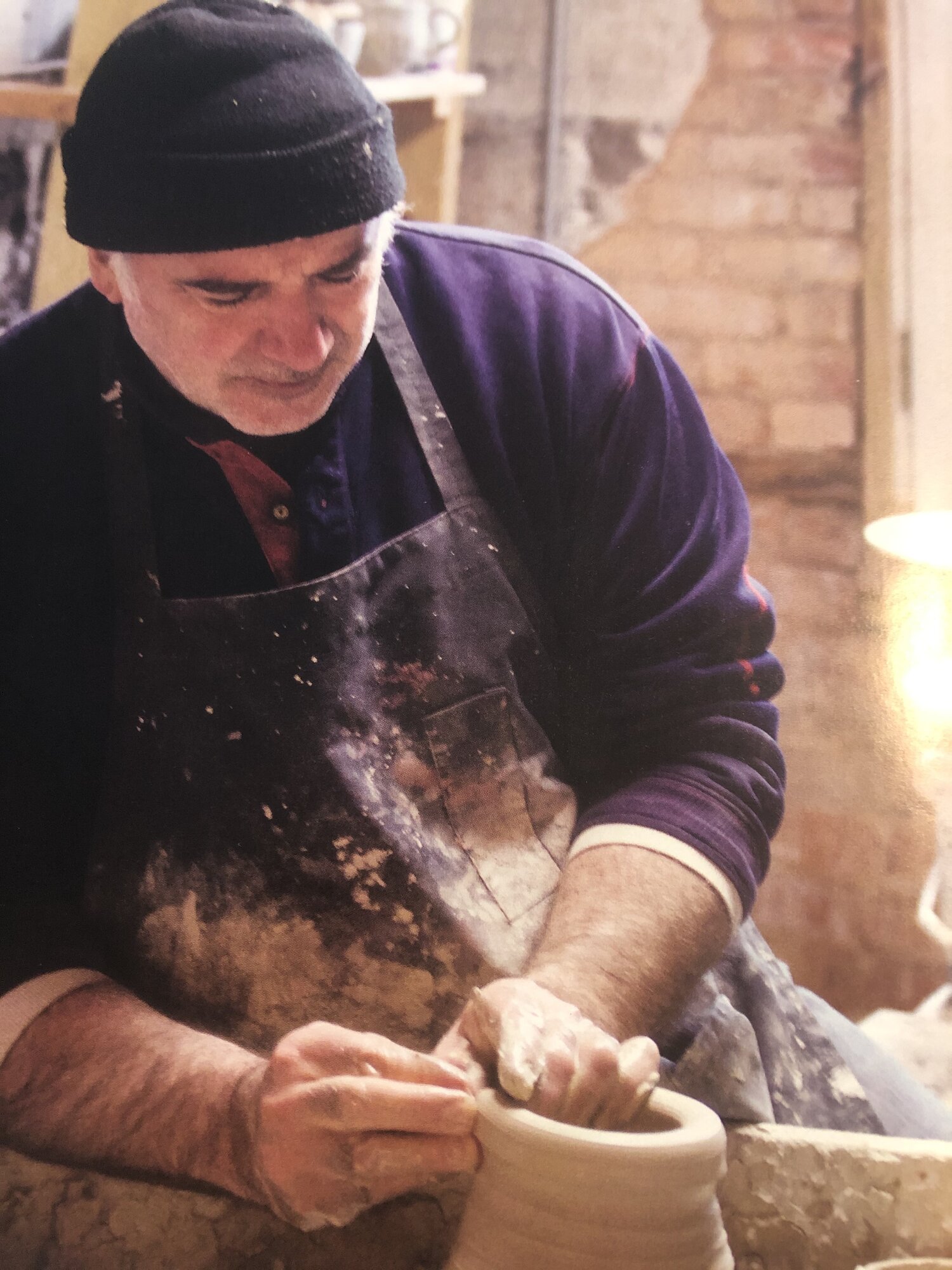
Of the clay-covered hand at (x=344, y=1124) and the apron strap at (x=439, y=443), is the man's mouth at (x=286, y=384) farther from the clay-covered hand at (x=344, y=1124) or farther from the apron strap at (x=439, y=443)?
the clay-covered hand at (x=344, y=1124)

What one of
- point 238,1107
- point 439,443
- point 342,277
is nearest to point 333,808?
point 238,1107

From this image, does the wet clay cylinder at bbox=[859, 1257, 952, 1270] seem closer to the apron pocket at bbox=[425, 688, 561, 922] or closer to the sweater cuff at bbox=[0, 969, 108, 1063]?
the apron pocket at bbox=[425, 688, 561, 922]

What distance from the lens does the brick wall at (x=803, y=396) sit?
1.13m

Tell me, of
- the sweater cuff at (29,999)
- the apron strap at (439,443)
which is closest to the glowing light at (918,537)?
the apron strap at (439,443)

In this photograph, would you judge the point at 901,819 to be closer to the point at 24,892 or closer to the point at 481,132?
the point at 24,892

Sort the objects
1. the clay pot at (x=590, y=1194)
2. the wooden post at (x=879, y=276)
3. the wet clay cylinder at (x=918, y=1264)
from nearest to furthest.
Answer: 1. the clay pot at (x=590, y=1194)
2. the wet clay cylinder at (x=918, y=1264)
3. the wooden post at (x=879, y=276)

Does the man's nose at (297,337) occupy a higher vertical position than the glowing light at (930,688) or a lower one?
higher

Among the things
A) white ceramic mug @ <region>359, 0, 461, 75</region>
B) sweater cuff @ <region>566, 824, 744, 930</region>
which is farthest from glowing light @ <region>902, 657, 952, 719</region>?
white ceramic mug @ <region>359, 0, 461, 75</region>

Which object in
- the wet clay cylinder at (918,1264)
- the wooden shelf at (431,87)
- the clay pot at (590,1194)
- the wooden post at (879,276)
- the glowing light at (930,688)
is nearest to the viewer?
the clay pot at (590,1194)

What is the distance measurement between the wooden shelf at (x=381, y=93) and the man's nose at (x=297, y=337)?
0.37 m

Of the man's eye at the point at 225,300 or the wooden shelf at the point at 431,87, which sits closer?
the man's eye at the point at 225,300

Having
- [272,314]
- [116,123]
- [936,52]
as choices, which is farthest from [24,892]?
[936,52]

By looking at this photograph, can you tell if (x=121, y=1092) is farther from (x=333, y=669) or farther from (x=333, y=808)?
(x=333, y=669)

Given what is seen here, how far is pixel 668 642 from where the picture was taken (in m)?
1.09
